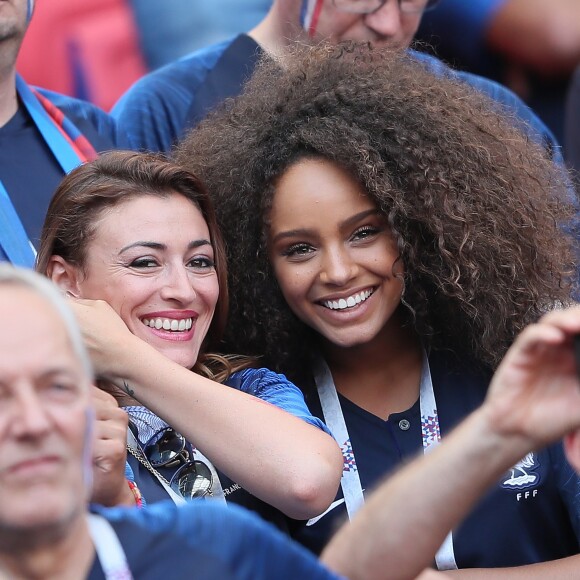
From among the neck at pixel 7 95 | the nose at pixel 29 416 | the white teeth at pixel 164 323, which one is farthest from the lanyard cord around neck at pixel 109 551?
the neck at pixel 7 95

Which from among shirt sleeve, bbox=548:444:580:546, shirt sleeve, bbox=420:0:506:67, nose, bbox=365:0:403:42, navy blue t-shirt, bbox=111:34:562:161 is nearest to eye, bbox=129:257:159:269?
navy blue t-shirt, bbox=111:34:562:161

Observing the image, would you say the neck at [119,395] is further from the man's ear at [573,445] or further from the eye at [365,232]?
the man's ear at [573,445]

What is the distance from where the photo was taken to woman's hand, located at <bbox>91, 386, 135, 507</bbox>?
240 centimetres

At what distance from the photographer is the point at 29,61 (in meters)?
4.70

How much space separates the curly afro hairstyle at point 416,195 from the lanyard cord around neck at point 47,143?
391mm

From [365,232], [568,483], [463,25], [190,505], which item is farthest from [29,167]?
[463,25]

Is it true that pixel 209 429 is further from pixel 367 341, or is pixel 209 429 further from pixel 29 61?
pixel 29 61

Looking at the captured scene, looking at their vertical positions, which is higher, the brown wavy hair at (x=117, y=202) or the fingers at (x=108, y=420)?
the brown wavy hair at (x=117, y=202)

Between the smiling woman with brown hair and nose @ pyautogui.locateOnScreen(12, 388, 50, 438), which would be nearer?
nose @ pyautogui.locateOnScreen(12, 388, 50, 438)

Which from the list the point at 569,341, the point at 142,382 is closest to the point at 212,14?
the point at 142,382

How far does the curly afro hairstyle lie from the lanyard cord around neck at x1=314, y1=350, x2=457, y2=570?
0.28 ft

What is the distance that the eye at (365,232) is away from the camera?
3111 millimetres

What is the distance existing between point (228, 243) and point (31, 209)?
548 mm

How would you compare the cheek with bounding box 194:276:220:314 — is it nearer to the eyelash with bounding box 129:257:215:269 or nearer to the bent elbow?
the eyelash with bounding box 129:257:215:269
